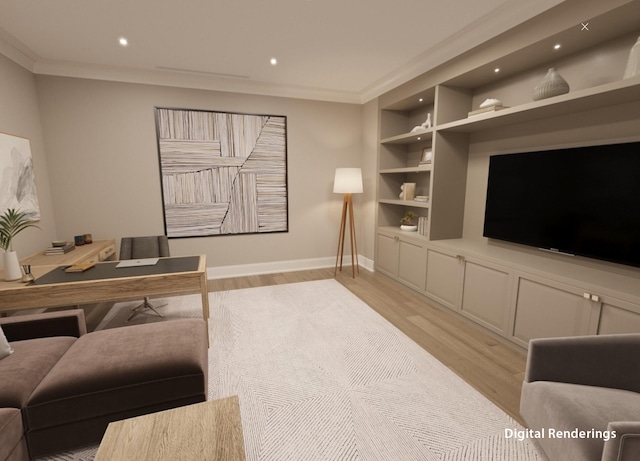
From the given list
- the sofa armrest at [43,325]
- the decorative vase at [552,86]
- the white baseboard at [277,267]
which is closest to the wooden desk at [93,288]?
the sofa armrest at [43,325]

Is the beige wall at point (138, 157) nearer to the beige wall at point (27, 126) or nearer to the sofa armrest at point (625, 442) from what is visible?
the beige wall at point (27, 126)

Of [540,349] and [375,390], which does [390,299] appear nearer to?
[375,390]

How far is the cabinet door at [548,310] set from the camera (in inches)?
81.3

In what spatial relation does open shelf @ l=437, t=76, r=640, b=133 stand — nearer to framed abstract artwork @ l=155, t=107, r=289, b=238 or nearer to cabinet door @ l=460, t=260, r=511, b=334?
cabinet door @ l=460, t=260, r=511, b=334

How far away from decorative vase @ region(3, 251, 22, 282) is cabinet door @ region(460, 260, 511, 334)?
3765mm

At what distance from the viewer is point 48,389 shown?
1.41 m

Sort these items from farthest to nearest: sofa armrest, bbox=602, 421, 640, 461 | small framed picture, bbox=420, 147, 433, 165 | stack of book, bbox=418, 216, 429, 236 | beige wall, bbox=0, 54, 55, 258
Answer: small framed picture, bbox=420, 147, 433, 165 < stack of book, bbox=418, 216, 429, 236 < beige wall, bbox=0, 54, 55, 258 < sofa armrest, bbox=602, 421, 640, 461

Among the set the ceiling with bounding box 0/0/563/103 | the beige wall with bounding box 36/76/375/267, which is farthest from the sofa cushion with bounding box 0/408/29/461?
the beige wall with bounding box 36/76/375/267

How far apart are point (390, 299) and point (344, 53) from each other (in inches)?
110

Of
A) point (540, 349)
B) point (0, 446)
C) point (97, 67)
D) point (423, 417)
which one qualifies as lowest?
point (423, 417)

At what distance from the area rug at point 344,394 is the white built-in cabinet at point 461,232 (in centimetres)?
80

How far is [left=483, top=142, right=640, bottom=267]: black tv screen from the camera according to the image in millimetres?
2047

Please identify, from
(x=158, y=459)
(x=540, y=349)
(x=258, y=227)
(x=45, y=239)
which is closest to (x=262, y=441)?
(x=158, y=459)

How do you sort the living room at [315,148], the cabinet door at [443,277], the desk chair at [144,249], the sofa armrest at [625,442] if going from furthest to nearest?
the desk chair at [144,249]
the cabinet door at [443,277]
the living room at [315,148]
the sofa armrest at [625,442]
